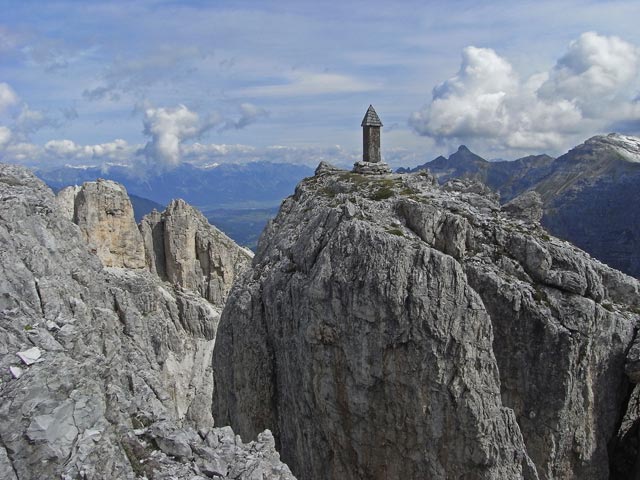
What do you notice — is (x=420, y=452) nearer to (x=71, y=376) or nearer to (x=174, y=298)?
(x=71, y=376)

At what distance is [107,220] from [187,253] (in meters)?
18.9

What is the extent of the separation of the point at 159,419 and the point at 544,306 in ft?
86.6

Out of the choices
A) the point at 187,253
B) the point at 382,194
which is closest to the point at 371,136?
the point at 382,194

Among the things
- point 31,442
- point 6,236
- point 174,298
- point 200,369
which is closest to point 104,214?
point 174,298

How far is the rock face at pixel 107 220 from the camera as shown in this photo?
103m

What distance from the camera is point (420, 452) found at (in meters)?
34.7

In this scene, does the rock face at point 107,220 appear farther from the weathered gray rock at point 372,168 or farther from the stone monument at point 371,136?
the weathered gray rock at point 372,168

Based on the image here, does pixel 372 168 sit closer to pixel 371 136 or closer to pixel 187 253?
pixel 371 136

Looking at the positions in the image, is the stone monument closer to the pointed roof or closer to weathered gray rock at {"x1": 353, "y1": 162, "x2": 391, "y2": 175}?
the pointed roof

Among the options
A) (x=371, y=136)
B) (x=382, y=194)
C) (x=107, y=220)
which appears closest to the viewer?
(x=382, y=194)

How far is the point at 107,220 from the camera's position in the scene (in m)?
106

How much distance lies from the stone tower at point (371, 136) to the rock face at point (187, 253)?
5920 cm

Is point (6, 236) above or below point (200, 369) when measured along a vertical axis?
above

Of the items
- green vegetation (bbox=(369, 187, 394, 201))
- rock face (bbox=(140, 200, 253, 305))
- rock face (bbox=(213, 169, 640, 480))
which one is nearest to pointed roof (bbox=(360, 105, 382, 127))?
green vegetation (bbox=(369, 187, 394, 201))
